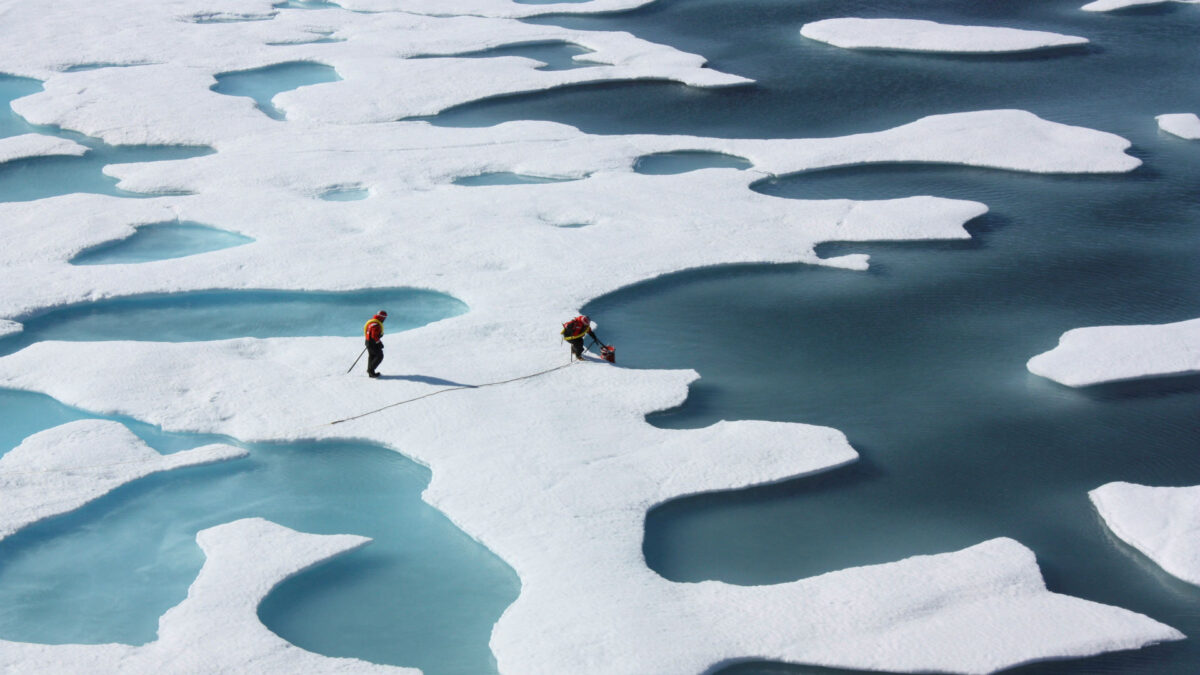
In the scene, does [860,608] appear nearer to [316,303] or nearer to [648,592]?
[648,592]

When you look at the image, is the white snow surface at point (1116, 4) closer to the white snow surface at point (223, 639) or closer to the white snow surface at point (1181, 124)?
the white snow surface at point (1181, 124)

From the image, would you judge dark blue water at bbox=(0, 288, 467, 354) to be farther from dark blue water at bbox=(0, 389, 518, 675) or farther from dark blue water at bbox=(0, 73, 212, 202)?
dark blue water at bbox=(0, 73, 212, 202)

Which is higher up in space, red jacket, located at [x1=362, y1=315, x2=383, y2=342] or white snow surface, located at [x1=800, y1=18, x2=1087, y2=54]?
white snow surface, located at [x1=800, y1=18, x2=1087, y2=54]

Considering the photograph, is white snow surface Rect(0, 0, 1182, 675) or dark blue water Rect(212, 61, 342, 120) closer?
white snow surface Rect(0, 0, 1182, 675)

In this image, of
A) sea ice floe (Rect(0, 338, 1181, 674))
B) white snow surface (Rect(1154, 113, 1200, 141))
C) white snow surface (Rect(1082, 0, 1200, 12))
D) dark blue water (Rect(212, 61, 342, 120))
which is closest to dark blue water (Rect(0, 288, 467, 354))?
sea ice floe (Rect(0, 338, 1181, 674))

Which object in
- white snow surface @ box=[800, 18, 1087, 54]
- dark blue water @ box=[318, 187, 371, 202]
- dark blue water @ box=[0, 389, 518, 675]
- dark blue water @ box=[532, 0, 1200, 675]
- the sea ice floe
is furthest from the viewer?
white snow surface @ box=[800, 18, 1087, 54]

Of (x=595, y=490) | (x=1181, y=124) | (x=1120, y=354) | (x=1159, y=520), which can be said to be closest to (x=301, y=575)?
Result: (x=595, y=490)

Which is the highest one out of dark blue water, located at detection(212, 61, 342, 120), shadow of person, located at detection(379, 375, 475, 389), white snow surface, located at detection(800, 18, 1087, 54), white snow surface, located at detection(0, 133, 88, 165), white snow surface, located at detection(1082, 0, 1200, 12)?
white snow surface, located at detection(1082, 0, 1200, 12)
